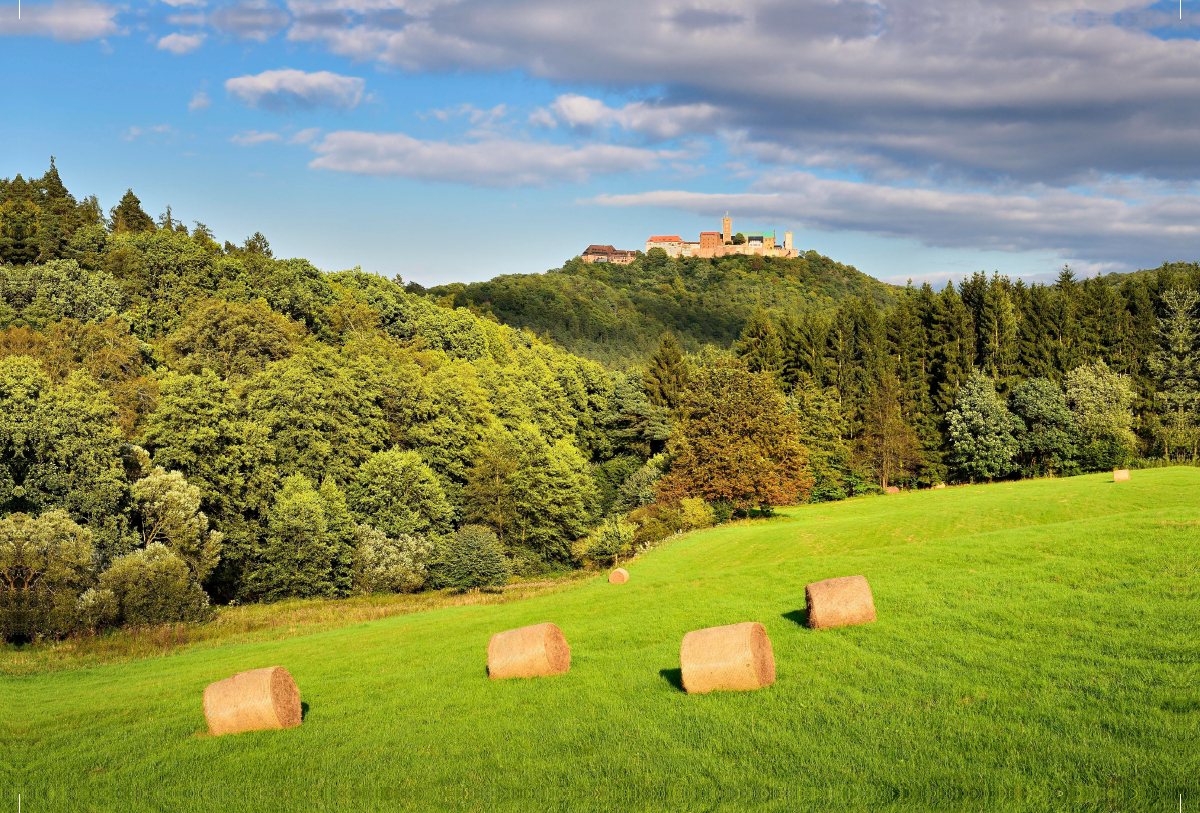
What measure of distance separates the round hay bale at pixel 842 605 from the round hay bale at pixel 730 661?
3.50 meters

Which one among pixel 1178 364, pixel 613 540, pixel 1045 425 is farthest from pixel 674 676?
pixel 1178 364

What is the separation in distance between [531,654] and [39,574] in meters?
28.5

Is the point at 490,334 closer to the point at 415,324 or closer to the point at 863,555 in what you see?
the point at 415,324

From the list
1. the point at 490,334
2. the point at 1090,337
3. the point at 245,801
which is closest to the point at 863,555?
the point at 245,801

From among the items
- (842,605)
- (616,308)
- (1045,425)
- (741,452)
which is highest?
(616,308)

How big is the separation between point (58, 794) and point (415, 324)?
7879 cm

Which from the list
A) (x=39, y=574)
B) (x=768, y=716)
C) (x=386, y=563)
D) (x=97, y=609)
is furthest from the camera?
(x=386, y=563)

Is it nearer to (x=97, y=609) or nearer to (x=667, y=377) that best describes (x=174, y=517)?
(x=97, y=609)

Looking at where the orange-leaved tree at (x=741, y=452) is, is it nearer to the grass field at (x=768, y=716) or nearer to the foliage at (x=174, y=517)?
the grass field at (x=768, y=716)

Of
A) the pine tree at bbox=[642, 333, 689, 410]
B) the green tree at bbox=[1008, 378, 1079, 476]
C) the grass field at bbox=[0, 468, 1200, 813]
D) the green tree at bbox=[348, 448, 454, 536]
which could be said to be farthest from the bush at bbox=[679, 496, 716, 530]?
the pine tree at bbox=[642, 333, 689, 410]

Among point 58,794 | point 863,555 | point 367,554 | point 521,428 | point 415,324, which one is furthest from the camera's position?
point 415,324

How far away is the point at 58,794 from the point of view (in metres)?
10.5

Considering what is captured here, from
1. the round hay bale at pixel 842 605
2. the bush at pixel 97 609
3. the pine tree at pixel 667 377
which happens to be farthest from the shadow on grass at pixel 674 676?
the pine tree at pixel 667 377

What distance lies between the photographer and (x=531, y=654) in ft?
49.7
